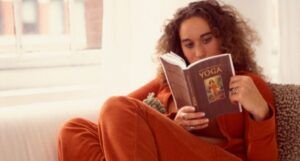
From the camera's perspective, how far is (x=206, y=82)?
123 centimetres

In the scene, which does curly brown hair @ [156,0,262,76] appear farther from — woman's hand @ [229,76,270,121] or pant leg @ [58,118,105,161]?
pant leg @ [58,118,105,161]

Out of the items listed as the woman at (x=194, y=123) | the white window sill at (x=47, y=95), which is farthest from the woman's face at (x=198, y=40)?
the white window sill at (x=47, y=95)

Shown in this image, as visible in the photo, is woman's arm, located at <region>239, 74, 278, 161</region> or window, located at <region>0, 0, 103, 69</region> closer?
woman's arm, located at <region>239, 74, 278, 161</region>

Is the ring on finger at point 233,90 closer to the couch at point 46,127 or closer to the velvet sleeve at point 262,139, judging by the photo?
the velvet sleeve at point 262,139

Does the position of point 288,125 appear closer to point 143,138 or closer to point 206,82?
point 206,82

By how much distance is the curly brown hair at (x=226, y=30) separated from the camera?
152cm

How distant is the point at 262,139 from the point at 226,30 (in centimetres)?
43

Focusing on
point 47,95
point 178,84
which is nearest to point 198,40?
point 178,84

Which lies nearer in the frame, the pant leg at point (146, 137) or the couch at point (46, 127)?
the pant leg at point (146, 137)

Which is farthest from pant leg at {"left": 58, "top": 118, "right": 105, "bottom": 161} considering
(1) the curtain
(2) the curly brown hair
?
(1) the curtain

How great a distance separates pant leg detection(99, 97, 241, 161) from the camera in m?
1.22

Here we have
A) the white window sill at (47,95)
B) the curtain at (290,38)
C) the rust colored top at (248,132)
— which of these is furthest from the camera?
the white window sill at (47,95)

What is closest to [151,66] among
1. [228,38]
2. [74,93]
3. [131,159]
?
[74,93]

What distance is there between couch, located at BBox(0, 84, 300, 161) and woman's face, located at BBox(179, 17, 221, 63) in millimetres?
260
